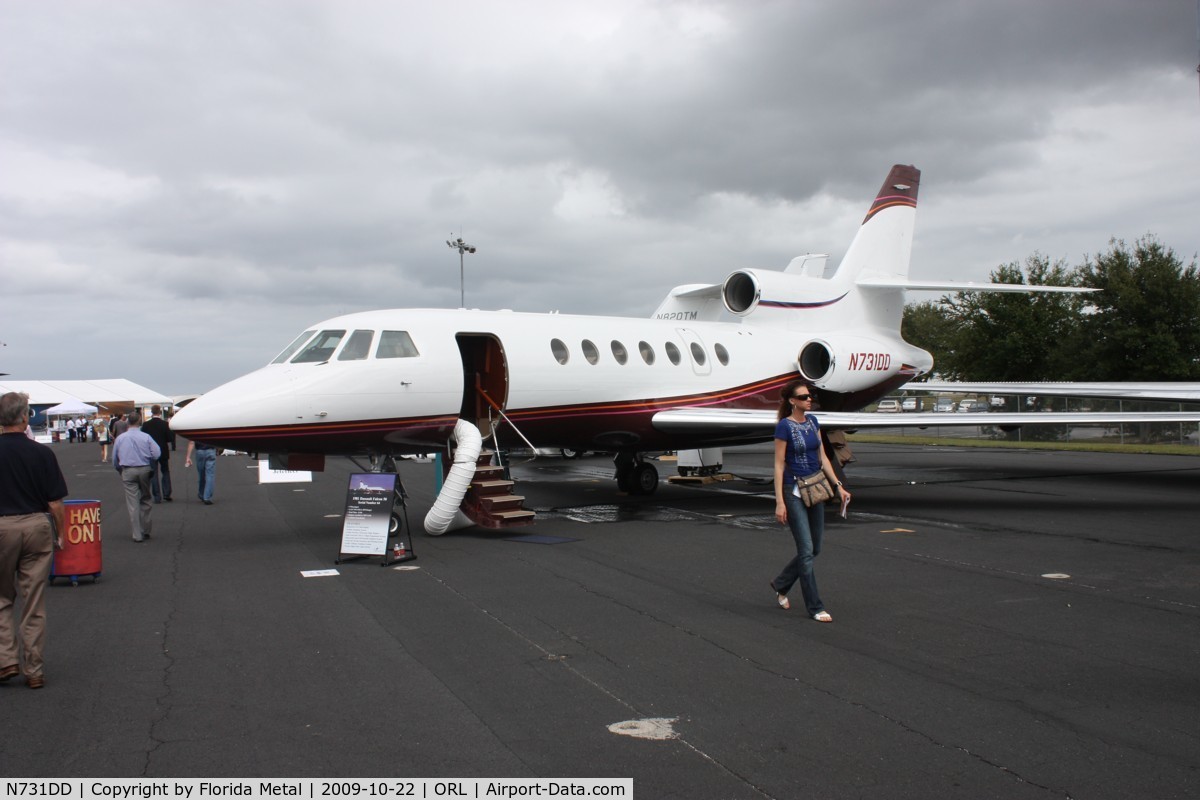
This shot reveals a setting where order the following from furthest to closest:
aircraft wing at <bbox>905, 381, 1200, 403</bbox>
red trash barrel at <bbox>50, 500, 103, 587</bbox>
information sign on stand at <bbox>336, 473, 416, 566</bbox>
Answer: aircraft wing at <bbox>905, 381, 1200, 403</bbox>
information sign on stand at <bbox>336, 473, 416, 566</bbox>
red trash barrel at <bbox>50, 500, 103, 587</bbox>

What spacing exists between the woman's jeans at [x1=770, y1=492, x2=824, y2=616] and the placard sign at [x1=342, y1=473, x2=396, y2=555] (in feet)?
16.4

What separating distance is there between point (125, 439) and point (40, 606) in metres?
7.93

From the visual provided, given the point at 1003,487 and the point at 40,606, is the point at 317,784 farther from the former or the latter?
the point at 1003,487

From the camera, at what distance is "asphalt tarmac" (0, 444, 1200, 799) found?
4.38 m

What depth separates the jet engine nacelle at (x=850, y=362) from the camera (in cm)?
1886

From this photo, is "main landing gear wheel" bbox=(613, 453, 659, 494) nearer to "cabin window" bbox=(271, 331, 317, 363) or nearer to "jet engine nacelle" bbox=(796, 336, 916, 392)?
"jet engine nacelle" bbox=(796, 336, 916, 392)

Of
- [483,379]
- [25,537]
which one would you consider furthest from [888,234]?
[25,537]

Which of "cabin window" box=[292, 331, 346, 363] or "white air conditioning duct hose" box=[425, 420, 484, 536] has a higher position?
"cabin window" box=[292, 331, 346, 363]

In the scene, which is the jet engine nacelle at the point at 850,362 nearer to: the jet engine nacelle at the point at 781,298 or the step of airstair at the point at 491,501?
the jet engine nacelle at the point at 781,298

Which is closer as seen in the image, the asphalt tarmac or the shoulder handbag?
the asphalt tarmac

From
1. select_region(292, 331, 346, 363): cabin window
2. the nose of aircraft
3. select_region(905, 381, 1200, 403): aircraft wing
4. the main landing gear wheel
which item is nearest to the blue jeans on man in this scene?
select_region(292, 331, 346, 363): cabin window

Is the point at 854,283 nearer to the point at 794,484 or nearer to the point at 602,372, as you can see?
the point at 602,372

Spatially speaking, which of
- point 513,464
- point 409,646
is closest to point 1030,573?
point 409,646

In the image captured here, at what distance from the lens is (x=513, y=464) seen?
90.9 feet
